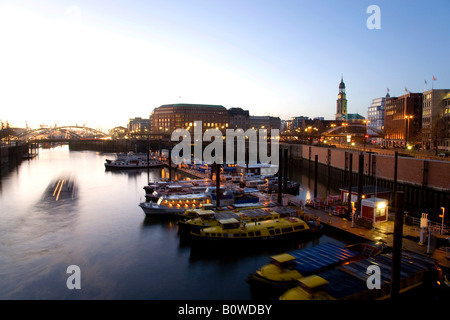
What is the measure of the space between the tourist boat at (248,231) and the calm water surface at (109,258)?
2.96ft

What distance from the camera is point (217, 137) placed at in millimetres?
127438

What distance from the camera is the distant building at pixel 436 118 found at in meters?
67.2

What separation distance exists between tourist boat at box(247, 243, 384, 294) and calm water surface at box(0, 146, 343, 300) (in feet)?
5.07

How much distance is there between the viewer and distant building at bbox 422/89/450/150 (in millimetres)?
67250

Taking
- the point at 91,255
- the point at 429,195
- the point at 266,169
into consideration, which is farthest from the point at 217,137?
the point at 91,255

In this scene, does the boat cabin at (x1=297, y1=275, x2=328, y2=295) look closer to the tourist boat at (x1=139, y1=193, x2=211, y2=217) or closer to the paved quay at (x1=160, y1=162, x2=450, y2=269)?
the paved quay at (x1=160, y1=162, x2=450, y2=269)

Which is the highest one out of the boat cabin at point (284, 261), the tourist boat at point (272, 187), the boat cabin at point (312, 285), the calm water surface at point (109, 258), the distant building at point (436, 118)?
the distant building at point (436, 118)

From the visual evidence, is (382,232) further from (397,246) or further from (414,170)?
(414,170)

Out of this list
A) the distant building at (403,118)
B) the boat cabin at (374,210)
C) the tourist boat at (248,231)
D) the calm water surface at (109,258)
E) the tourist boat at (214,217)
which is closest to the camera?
the calm water surface at (109,258)

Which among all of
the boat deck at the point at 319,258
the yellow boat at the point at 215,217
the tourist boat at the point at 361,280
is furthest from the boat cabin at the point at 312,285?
the yellow boat at the point at 215,217

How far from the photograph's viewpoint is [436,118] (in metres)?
76.7

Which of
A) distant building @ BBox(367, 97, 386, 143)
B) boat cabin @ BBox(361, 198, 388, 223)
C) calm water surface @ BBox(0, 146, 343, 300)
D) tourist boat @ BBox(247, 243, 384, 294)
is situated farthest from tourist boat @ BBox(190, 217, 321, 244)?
distant building @ BBox(367, 97, 386, 143)

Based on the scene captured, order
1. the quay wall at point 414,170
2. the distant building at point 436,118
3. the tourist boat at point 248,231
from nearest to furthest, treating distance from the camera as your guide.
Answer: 1. the tourist boat at point 248,231
2. the quay wall at point 414,170
3. the distant building at point 436,118

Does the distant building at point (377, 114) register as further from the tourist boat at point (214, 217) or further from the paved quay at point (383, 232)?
the tourist boat at point (214, 217)
